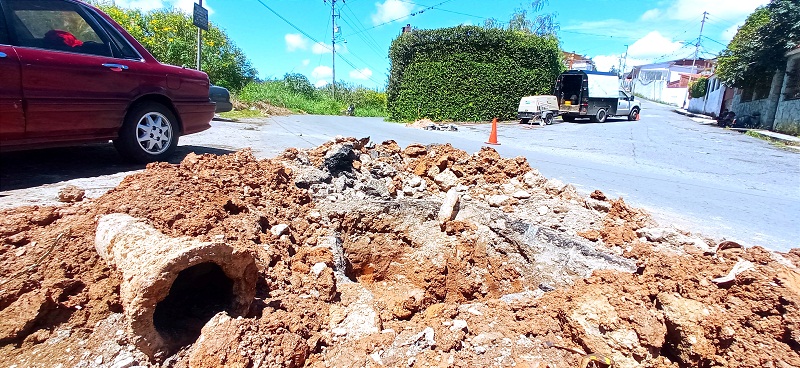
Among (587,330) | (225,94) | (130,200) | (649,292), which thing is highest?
(225,94)

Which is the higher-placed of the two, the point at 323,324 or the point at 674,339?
the point at 674,339

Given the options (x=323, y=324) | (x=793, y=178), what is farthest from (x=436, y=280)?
(x=793, y=178)

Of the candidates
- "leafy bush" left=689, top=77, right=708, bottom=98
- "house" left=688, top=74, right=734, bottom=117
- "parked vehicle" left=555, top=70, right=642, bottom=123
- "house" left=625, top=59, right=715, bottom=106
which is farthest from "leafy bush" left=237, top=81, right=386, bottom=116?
"house" left=625, top=59, right=715, bottom=106

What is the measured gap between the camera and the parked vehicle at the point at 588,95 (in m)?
19.2

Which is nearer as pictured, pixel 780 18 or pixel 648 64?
pixel 780 18

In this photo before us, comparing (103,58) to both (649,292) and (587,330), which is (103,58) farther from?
(649,292)

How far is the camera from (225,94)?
9.34 meters

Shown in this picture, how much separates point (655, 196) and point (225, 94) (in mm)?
8778

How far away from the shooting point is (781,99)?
17781 millimetres

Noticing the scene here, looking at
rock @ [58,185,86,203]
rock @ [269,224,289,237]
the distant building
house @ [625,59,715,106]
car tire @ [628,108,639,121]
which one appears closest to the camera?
rock @ [58,185,86,203]

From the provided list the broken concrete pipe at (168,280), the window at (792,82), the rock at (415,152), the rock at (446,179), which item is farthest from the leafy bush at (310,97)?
the window at (792,82)

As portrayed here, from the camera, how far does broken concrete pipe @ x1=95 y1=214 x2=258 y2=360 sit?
71.6 inches

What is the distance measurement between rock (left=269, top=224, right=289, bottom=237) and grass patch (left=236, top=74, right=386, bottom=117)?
759 inches

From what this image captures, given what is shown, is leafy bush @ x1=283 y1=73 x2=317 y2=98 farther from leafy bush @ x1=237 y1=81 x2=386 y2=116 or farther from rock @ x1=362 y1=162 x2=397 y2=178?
rock @ x1=362 y1=162 x2=397 y2=178
